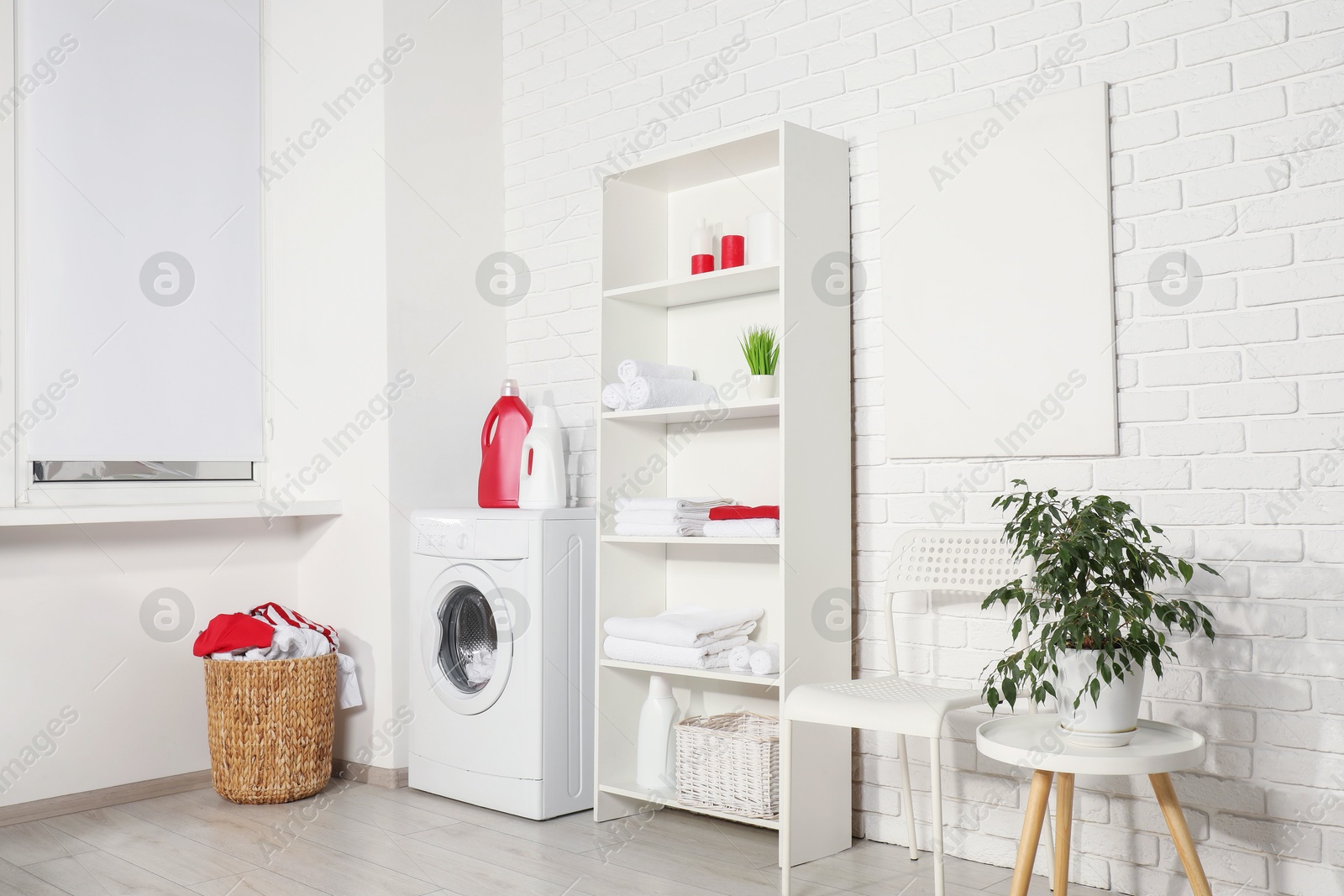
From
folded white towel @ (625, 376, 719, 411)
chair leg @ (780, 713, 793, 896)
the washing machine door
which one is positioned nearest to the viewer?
chair leg @ (780, 713, 793, 896)

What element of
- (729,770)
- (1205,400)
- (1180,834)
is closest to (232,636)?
(729,770)

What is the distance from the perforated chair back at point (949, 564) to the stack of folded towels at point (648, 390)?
65 cm

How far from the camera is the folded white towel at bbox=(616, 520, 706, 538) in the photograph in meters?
2.71

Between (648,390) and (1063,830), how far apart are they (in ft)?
4.60

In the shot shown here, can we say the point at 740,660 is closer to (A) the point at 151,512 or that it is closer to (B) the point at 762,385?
(B) the point at 762,385

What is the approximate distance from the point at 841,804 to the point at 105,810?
2.04m

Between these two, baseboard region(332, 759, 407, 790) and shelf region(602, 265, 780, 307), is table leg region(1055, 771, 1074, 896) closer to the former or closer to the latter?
shelf region(602, 265, 780, 307)

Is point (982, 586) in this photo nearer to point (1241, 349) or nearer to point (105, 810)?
point (1241, 349)

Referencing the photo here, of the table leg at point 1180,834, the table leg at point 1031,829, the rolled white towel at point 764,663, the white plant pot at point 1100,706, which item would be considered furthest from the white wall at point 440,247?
the table leg at point 1180,834

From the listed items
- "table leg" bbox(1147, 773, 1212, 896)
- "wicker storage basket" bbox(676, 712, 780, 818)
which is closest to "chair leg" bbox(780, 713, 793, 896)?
"wicker storage basket" bbox(676, 712, 780, 818)

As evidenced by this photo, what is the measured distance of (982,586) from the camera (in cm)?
234

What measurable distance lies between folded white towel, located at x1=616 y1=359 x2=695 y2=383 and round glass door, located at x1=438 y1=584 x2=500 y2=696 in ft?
2.46

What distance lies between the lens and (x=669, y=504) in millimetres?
2715

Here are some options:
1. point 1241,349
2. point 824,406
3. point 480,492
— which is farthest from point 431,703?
point 1241,349
